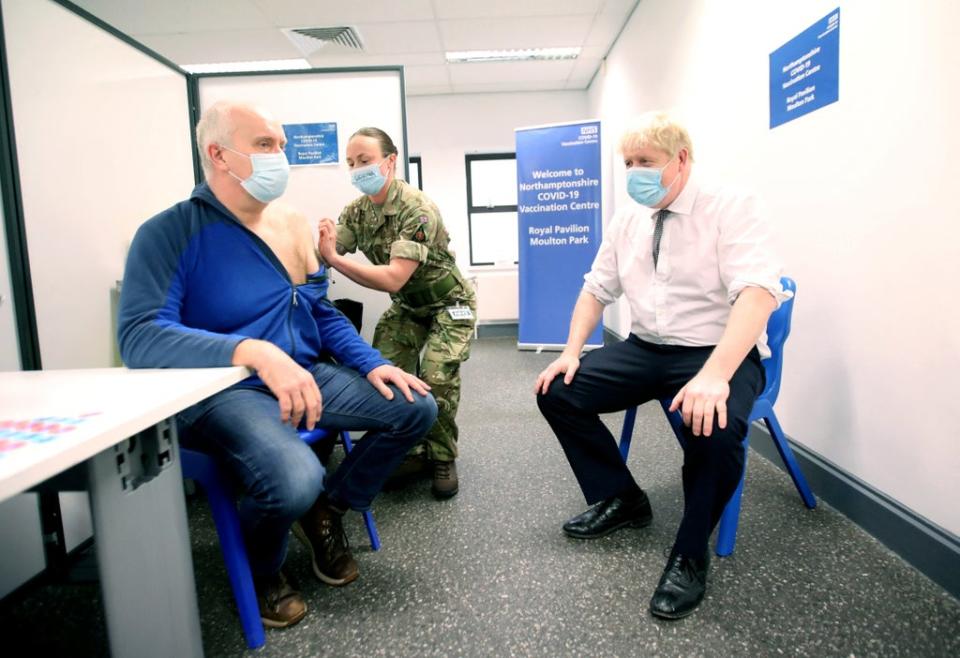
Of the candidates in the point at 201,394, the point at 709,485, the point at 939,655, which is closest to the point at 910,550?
the point at 939,655

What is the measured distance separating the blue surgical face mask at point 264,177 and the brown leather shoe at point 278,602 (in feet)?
2.81

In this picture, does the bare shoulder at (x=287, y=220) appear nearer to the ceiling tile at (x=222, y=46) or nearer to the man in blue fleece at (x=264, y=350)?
the man in blue fleece at (x=264, y=350)

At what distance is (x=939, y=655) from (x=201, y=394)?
134 cm

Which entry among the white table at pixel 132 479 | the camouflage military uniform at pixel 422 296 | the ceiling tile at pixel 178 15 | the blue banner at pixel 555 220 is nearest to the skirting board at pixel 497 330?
the blue banner at pixel 555 220

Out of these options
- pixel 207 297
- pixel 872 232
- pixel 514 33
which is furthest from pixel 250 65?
pixel 872 232

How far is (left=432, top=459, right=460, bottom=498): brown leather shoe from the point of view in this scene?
1778 mm

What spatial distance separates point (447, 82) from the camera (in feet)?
16.6

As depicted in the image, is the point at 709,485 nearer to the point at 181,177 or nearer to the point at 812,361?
the point at 812,361

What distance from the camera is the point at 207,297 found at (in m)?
1.16

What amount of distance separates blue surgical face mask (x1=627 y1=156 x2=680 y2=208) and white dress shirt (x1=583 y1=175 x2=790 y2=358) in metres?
0.06

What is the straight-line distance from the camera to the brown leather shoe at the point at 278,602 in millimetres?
1157

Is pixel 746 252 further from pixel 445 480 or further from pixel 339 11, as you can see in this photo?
pixel 339 11

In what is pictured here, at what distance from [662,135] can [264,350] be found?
1050mm

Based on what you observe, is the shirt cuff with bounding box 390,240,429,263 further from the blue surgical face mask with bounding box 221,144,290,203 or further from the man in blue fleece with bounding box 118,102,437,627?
the blue surgical face mask with bounding box 221,144,290,203
